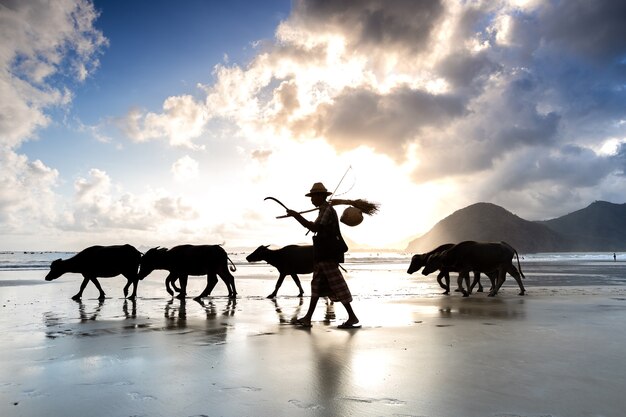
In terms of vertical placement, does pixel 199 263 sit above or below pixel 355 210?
below

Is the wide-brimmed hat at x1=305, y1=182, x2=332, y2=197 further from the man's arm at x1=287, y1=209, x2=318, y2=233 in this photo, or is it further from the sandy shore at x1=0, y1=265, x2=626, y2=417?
the sandy shore at x1=0, y1=265, x2=626, y2=417

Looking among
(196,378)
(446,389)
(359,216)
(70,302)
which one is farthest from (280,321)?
(70,302)

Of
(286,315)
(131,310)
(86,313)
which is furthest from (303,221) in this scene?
(86,313)

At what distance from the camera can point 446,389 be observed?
159 inches

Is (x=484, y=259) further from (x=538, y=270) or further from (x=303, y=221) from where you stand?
(x=538, y=270)

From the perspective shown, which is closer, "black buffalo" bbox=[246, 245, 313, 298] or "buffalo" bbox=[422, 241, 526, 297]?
"buffalo" bbox=[422, 241, 526, 297]

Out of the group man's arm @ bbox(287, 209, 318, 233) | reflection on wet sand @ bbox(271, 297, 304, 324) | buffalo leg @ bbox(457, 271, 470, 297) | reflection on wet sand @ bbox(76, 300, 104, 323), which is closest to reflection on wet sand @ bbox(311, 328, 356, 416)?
reflection on wet sand @ bbox(271, 297, 304, 324)

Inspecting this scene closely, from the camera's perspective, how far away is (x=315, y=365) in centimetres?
→ 499

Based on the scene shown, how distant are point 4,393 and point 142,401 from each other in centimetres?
138

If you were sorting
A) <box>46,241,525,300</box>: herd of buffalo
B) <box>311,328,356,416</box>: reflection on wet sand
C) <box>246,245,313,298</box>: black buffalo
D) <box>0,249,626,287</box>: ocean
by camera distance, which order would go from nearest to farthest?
<box>311,328,356,416</box>: reflection on wet sand
<box>46,241,525,300</box>: herd of buffalo
<box>246,245,313,298</box>: black buffalo
<box>0,249,626,287</box>: ocean

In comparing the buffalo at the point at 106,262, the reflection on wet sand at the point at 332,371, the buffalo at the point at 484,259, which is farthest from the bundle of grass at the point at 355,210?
the buffalo at the point at 106,262

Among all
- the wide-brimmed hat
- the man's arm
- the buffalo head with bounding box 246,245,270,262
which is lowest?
the buffalo head with bounding box 246,245,270,262

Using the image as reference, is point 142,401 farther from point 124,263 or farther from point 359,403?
point 124,263

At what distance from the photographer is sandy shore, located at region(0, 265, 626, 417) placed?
11.9 ft
